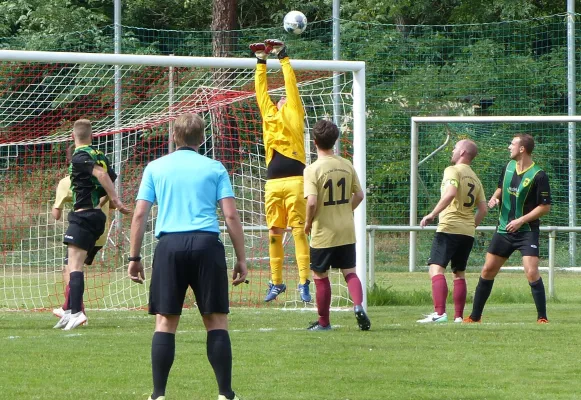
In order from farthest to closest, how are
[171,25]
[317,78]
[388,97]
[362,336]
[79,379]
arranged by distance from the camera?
[171,25] → [388,97] → [317,78] → [362,336] → [79,379]

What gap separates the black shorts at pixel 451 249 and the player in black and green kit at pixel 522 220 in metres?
0.25

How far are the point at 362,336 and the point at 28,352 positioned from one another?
9.20 ft

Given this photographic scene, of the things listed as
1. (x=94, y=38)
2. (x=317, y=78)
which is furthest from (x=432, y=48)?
(x=317, y=78)

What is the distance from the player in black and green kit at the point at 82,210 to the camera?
36.1ft

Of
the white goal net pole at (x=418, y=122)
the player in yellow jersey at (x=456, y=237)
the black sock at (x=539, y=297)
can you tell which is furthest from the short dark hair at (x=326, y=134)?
the white goal net pole at (x=418, y=122)

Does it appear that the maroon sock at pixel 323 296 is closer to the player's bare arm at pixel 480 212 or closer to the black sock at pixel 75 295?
the player's bare arm at pixel 480 212

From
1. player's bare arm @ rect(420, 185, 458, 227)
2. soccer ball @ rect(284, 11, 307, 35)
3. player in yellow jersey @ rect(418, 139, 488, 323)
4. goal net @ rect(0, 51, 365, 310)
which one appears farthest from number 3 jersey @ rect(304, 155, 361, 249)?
goal net @ rect(0, 51, 365, 310)

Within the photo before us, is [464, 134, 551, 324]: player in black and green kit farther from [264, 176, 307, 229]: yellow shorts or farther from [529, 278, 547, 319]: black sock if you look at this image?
[264, 176, 307, 229]: yellow shorts

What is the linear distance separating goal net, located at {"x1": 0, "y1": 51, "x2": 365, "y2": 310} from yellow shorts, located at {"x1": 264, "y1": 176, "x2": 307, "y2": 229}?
77.6 inches

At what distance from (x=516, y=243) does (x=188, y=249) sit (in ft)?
18.8

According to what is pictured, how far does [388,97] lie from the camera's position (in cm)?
2189

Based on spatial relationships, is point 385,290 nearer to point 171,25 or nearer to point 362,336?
point 362,336

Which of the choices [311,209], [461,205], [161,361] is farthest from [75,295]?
[161,361]

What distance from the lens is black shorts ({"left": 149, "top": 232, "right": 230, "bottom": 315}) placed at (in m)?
6.74
